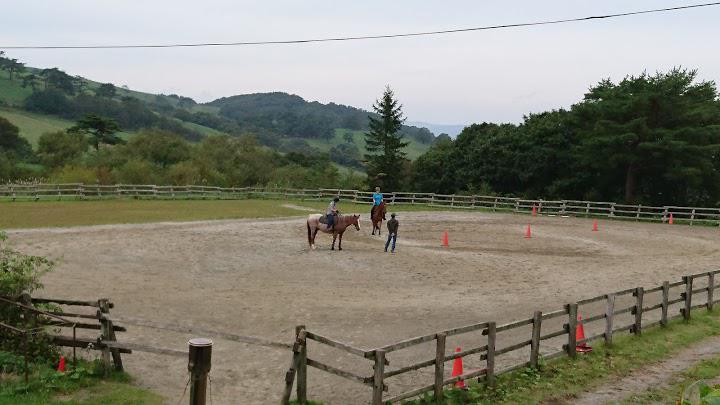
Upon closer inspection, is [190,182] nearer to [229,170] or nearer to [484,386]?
[229,170]

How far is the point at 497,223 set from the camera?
3494cm

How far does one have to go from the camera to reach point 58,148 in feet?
259

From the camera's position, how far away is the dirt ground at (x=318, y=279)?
1098 centimetres

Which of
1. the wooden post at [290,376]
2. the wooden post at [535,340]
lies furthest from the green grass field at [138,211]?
the wooden post at [535,340]

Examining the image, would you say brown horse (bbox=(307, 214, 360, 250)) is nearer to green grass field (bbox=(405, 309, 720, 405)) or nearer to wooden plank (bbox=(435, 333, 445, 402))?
green grass field (bbox=(405, 309, 720, 405))

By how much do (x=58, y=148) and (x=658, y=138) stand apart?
69.8 m

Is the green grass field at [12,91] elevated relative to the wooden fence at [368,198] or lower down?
elevated

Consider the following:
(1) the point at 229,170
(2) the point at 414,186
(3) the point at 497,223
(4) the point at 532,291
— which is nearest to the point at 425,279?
(4) the point at 532,291

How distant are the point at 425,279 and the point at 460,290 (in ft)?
5.58

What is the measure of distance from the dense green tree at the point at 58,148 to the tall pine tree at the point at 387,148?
37.5 metres

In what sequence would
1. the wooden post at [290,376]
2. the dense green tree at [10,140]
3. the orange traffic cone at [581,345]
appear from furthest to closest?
the dense green tree at [10,140] < the orange traffic cone at [581,345] < the wooden post at [290,376]

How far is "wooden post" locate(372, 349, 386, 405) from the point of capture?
8312 millimetres

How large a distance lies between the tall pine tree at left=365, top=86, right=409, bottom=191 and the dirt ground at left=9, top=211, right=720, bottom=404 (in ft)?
122

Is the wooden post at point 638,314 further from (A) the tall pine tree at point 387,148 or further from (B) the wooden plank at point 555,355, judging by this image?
(A) the tall pine tree at point 387,148
